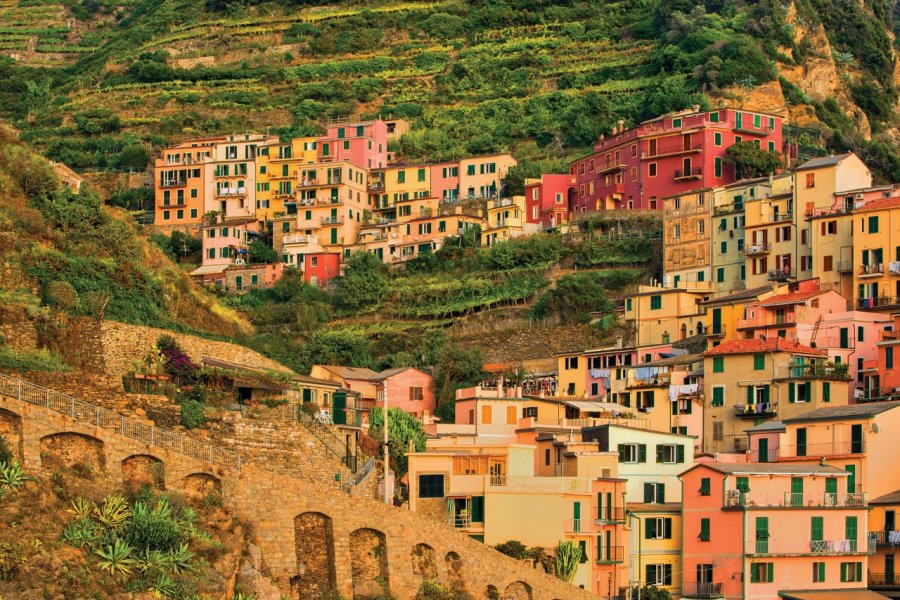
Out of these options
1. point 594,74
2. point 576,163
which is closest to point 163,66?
point 594,74

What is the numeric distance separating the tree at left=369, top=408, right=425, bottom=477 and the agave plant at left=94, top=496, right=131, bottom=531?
18.2 metres

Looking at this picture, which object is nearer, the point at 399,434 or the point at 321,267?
the point at 399,434

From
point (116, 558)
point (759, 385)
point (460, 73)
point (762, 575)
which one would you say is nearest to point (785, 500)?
point (762, 575)

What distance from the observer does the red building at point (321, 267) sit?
345ft

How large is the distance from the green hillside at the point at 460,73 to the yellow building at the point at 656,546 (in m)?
50.3

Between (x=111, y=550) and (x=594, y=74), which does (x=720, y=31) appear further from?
(x=111, y=550)

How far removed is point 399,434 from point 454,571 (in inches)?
512

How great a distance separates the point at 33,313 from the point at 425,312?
4386cm

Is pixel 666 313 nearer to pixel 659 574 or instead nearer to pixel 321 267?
pixel 659 574

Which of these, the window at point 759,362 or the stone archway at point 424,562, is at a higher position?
the window at point 759,362

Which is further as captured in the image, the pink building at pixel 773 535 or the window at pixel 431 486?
the window at pixel 431 486

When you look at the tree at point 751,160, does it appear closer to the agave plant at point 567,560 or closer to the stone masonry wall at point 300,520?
the agave plant at point 567,560

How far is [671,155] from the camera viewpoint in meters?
98.2

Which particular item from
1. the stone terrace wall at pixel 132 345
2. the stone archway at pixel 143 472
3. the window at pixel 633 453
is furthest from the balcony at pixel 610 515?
the stone archway at pixel 143 472
